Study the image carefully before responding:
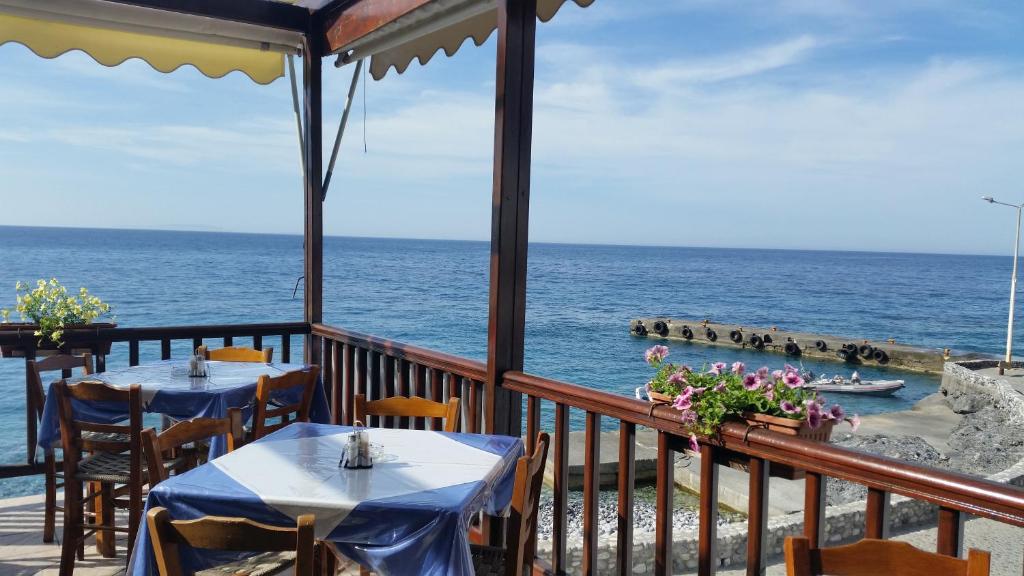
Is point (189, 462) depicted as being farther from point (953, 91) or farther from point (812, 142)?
point (812, 142)

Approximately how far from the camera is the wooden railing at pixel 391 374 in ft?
10.8

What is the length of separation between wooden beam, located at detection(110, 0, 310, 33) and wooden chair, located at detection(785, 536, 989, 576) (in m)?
4.01

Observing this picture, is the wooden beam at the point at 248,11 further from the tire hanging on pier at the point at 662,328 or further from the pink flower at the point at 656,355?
the tire hanging on pier at the point at 662,328

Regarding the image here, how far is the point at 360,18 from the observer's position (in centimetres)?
409

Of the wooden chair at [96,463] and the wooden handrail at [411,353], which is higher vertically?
the wooden handrail at [411,353]

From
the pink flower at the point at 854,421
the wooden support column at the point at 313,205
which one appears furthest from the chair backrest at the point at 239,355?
the pink flower at the point at 854,421

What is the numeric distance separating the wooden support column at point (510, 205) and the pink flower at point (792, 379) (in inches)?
45.1

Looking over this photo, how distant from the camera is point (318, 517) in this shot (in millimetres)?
1838

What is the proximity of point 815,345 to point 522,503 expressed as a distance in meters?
37.7

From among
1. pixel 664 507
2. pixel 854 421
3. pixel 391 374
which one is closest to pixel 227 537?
pixel 664 507

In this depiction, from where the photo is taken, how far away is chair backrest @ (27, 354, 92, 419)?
3471mm

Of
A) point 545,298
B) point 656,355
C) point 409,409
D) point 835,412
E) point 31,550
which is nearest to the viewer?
point 835,412

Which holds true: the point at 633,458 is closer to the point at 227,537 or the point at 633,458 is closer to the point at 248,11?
the point at 227,537

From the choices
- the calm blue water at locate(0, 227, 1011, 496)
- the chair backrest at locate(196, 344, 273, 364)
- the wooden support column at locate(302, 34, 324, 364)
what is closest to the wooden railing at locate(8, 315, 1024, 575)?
Result: the chair backrest at locate(196, 344, 273, 364)
